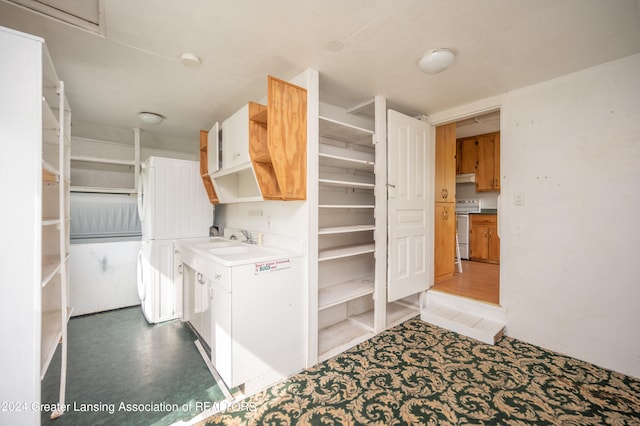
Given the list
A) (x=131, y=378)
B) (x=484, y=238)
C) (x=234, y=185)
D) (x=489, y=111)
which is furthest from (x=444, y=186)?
(x=131, y=378)

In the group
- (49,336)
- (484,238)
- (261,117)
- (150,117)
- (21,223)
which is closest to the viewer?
(21,223)

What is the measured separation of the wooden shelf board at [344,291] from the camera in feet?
7.65

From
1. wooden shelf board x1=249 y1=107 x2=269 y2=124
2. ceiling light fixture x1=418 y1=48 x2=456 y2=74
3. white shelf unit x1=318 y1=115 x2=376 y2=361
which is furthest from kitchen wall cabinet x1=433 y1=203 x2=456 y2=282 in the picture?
wooden shelf board x1=249 y1=107 x2=269 y2=124

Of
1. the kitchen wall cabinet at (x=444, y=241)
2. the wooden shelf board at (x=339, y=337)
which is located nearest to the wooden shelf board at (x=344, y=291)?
the wooden shelf board at (x=339, y=337)

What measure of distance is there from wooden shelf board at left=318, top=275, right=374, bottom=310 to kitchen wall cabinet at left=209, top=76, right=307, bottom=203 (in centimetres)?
99

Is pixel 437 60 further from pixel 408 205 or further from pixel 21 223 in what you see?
pixel 21 223

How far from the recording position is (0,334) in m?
1.03

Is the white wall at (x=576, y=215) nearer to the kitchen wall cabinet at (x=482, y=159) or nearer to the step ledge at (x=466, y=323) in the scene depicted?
the step ledge at (x=466, y=323)

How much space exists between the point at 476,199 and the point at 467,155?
36.8 inches

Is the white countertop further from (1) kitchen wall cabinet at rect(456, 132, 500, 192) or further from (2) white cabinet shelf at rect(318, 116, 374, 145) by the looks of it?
(1) kitchen wall cabinet at rect(456, 132, 500, 192)

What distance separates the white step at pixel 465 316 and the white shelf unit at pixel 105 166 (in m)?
4.19

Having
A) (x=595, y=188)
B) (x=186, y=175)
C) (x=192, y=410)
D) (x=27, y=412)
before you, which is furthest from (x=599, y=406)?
(x=186, y=175)

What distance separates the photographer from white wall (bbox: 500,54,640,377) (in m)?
1.98

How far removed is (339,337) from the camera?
254cm
